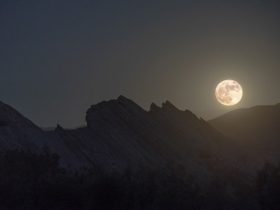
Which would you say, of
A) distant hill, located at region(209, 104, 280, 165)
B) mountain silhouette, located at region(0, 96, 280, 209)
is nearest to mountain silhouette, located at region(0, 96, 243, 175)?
mountain silhouette, located at region(0, 96, 280, 209)

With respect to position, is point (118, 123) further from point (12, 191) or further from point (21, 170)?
point (12, 191)

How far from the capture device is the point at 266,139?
14488 cm

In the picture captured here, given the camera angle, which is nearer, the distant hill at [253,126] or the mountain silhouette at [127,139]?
the mountain silhouette at [127,139]

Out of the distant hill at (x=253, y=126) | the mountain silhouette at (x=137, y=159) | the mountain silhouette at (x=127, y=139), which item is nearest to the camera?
the mountain silhouette at (x=137, y=159)

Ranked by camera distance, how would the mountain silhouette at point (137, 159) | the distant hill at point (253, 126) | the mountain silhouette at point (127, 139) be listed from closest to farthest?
the mountain silhouette at point (137, 159), the mountain silhouette at point (127, 139), the distant hill at point (253, 126)

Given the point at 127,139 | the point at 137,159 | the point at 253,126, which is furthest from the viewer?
the point at 253,126

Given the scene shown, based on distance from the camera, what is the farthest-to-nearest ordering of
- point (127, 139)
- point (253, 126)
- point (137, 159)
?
point (253, 126)
point (127, 139)
point (137, 159)

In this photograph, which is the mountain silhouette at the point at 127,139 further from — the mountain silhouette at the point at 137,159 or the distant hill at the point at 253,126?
the distant hill at the point at 253,126

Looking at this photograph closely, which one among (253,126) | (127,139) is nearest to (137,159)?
(127,139)

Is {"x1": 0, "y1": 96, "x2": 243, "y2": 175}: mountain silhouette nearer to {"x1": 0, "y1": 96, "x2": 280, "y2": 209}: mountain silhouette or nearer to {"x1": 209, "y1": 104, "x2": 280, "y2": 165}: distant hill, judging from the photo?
{"x1": 0, "y1": 96, "x2": 280, "y2": 209}: mountain silhouette

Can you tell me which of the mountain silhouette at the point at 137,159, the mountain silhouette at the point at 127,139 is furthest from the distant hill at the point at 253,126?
the mountain silhouette at the point at 127,139

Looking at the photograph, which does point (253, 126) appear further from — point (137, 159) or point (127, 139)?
point (137, 159)

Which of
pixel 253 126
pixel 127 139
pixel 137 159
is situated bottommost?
pixel 137 159

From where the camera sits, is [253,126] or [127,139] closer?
[127,139]
